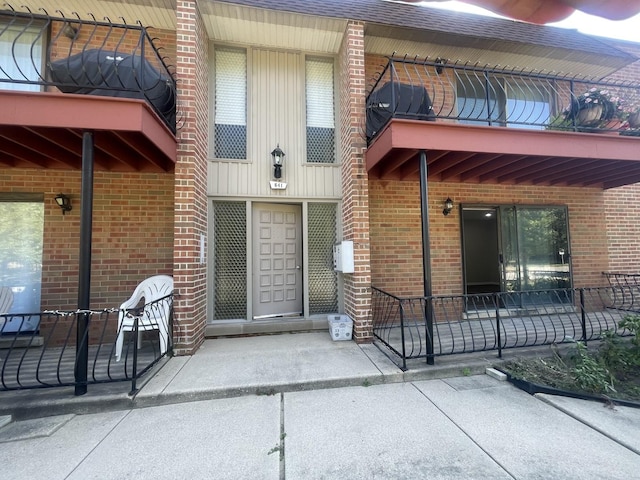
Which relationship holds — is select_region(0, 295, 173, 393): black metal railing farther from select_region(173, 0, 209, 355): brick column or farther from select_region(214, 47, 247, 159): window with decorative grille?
select_region(214, 47, 247, 159): window with decorative grille

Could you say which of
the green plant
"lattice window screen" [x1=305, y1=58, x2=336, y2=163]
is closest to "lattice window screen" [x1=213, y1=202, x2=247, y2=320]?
"lattice window screen" [x1=305, y1=58, x2=336, y2=163]

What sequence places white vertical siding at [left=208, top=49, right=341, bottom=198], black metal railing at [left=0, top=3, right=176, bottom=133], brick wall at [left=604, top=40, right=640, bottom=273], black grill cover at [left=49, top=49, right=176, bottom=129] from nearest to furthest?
black metal railing at [left=0, top=3, right=176, bottom=133] < black grill cover at [left=49, top=49, right=176, bottom=129] < white vertical siding at [left=208, top=49, right=341, bottom=198] < brick wall at [left=604, top=40, right=640, bottom=273]

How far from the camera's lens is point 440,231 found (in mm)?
5055

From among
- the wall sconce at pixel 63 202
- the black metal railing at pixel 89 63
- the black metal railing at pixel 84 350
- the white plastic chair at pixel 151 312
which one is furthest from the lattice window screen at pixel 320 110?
the wall sconce at pixel 63 202

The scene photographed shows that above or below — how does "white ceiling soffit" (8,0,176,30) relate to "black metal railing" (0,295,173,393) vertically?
above

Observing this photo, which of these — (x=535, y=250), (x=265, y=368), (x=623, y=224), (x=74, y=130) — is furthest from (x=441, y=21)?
(x=265, y=368)

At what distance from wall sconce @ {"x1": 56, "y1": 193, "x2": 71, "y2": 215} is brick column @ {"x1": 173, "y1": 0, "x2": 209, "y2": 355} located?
1.76 meters

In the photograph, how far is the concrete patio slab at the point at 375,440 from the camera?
1822mm

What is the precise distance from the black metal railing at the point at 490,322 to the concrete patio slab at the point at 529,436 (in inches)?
23.5

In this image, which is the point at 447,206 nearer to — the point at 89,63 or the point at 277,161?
the point at 277,161

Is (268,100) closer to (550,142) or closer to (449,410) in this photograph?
(550,142)

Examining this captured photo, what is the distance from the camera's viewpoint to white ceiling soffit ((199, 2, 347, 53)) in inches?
162

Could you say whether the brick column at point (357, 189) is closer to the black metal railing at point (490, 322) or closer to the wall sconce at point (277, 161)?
the black metal railing at point (490, 322)

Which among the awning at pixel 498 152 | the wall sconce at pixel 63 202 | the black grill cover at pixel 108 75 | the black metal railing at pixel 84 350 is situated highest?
the black grill cover at pixel 108 75
